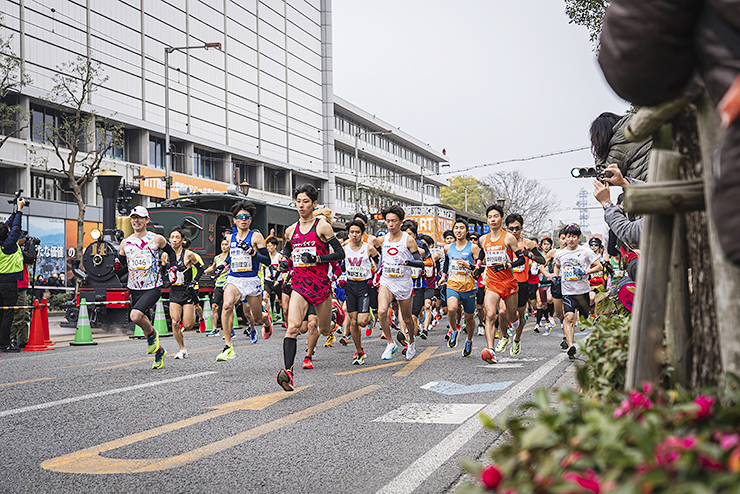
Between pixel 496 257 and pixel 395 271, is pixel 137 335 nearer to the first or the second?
pixel 395 271

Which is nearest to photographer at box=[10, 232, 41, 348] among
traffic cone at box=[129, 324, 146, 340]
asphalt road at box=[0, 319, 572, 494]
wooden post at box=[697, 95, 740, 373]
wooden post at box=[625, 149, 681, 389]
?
asphalt road at box=[0, 319, 572, 494]

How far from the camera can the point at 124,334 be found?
55.8 feet

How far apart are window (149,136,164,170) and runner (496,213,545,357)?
33.6 metres

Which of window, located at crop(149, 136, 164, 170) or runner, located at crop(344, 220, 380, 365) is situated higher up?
window, located at crop(149, 136, 164, 170)

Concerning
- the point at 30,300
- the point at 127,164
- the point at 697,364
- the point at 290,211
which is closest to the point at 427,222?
the point at 290,211

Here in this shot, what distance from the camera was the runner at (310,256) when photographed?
348 inches

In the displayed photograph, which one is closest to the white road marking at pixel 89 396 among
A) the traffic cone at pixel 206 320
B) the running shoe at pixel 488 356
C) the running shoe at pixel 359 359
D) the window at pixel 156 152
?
the running shoe at pixel 359 359

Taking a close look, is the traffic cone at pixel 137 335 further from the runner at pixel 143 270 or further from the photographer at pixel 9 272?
the runner at pixel 143 270

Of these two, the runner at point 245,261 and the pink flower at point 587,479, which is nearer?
the pink flower at point 587,479

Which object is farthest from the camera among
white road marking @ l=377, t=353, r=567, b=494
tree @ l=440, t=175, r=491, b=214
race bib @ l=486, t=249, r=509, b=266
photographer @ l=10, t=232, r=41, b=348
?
tree @ l=440, t=175, r=491, b=214

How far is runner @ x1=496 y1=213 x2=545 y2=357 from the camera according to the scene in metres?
11.2

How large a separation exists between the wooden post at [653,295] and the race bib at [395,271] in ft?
30.3

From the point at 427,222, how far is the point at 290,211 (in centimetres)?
1083

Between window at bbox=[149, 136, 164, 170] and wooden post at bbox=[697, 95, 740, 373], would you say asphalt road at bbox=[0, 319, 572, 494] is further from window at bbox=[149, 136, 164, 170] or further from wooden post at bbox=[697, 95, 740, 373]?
window at bbox=[149, 136, 164, 170]
